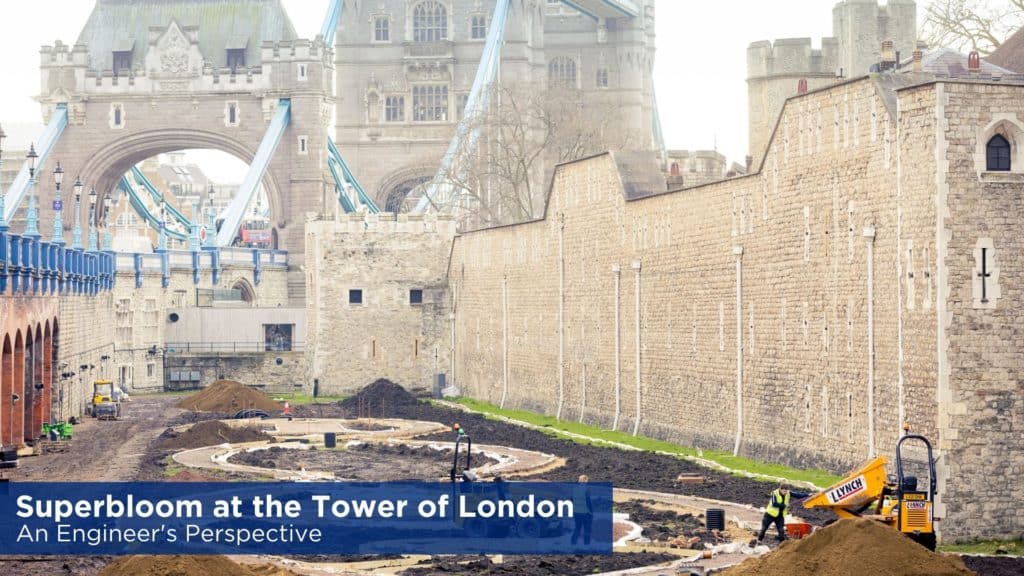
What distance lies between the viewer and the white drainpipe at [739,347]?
117 ft

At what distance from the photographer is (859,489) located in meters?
23.0

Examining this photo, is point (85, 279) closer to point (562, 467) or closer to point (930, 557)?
point (562, 467)

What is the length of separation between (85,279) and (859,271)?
1138 inches

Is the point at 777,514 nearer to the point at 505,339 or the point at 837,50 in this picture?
the point at 837,50

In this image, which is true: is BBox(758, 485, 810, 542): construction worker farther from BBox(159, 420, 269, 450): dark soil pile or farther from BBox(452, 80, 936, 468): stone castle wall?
BBox(159, 420, 269, 450): dark soil pile

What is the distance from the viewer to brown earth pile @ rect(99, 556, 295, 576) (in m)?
19.0

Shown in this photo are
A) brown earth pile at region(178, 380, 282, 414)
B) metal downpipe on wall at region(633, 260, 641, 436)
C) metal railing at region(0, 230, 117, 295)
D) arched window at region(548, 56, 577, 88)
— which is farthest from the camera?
arched window at region(548, 56, 577, 88)

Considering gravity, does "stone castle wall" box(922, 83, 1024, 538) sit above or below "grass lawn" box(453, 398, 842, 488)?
above

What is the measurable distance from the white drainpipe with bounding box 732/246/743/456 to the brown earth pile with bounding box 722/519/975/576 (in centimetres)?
1548

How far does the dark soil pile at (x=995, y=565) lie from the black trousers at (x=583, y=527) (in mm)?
5012

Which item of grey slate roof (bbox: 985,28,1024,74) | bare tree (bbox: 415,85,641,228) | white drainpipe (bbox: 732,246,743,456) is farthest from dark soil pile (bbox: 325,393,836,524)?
bare tree (bbox: 415,85,641,228)

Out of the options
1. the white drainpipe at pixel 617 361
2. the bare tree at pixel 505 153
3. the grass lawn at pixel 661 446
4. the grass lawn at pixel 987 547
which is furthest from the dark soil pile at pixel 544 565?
the bare tree at pixel 505 153

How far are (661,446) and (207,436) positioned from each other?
10.5 metres

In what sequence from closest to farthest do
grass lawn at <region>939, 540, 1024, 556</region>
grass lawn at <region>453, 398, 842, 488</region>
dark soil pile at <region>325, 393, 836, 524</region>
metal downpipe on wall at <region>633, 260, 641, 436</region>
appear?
grass lawn at <region>939, 540, 1024, 556</region> < dark soil pile at <region>325, 393, 836, 524</region> < grass lawn at <region>453, 398, 842, 488</region> < metal downpipe on wall at <region>633, 260, 641, 436</region>
